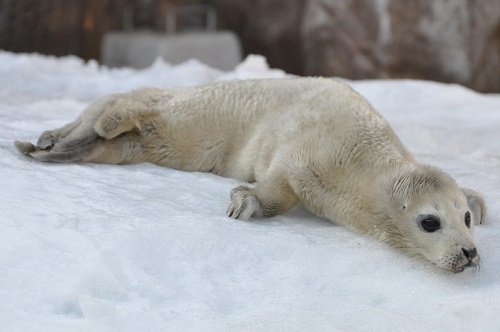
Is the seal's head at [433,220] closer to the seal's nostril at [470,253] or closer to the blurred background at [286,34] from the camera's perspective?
the seal's nostril at [470,253]

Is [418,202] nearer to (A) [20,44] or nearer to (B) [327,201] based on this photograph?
(B) [327,201]

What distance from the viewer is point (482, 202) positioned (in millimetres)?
2898

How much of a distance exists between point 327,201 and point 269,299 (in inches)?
29.3

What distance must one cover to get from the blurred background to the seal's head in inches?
215

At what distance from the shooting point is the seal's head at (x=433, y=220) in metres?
2.37

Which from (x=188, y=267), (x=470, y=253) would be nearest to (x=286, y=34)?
(x=470, y=253)

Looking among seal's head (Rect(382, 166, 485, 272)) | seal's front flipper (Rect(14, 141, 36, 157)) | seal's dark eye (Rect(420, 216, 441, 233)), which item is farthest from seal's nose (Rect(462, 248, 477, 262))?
seal's front flipper (Rect(14, 141, 36, 157))

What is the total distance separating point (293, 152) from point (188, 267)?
0.85 metres

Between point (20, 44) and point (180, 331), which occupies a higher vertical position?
point (180, 331)

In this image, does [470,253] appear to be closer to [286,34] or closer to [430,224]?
[430,224]

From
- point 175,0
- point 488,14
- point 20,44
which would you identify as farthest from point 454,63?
point 20,44

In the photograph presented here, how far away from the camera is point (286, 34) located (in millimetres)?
9086

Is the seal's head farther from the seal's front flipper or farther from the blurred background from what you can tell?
the blurred background

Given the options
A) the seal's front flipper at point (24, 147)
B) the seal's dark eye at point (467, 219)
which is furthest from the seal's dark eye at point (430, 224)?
the seal's front flipper at point (24, 147)
